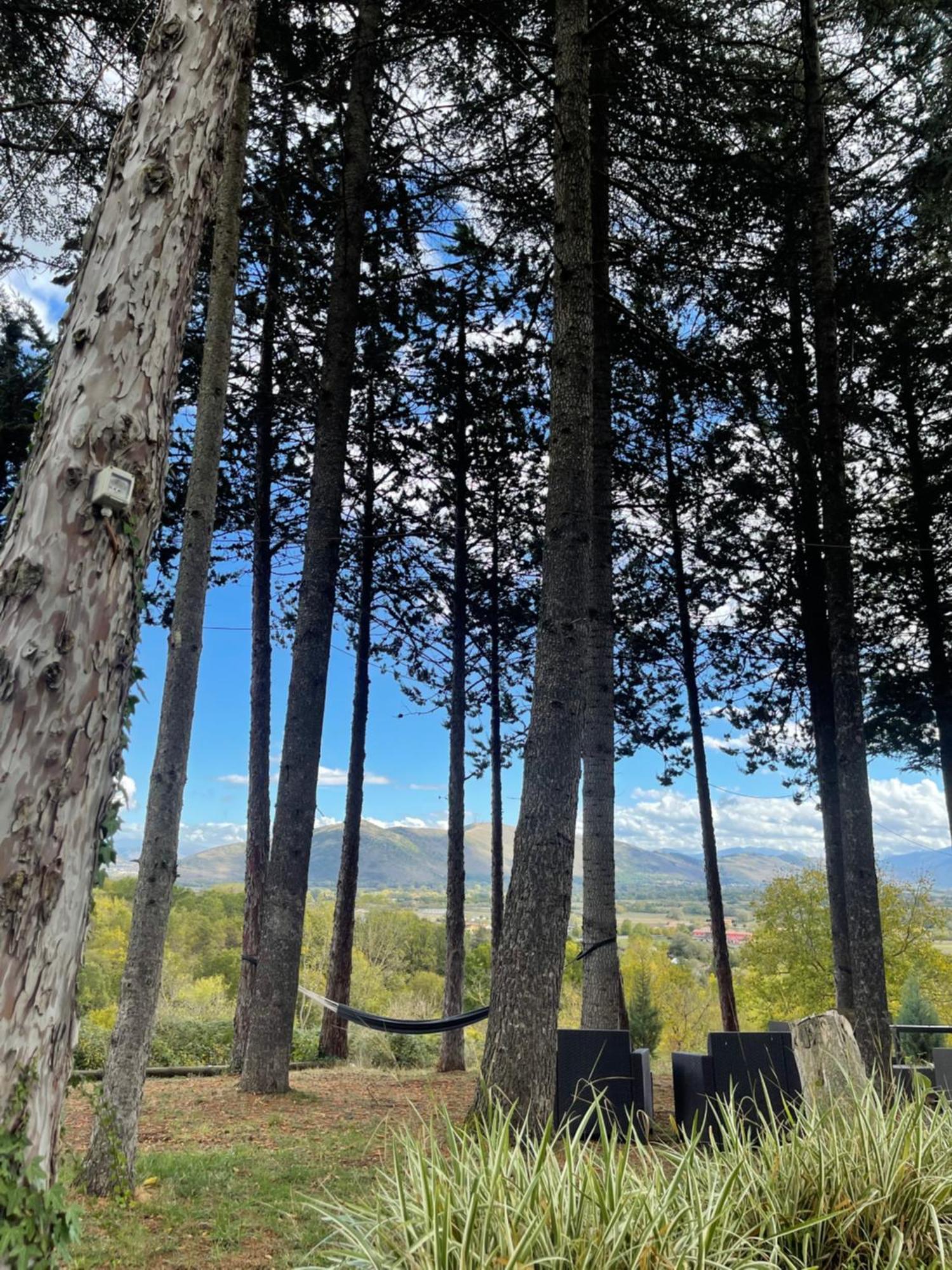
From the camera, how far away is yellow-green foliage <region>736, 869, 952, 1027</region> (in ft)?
50.4

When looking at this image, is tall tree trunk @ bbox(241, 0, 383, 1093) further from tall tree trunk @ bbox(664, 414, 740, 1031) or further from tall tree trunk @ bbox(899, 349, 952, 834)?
tall tree trunk @ bbox(899, 349, 952, 834)

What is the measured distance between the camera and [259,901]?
7.57 m

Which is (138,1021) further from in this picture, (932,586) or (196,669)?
(932,586)

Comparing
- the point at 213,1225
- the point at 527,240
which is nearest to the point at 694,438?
the point at 527,240

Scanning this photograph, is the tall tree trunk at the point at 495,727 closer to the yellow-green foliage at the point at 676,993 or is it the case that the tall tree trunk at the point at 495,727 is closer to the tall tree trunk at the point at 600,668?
the tall tree trunk at the point at 600,668

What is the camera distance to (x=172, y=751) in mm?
3768

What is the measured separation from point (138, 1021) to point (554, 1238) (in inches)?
92.2

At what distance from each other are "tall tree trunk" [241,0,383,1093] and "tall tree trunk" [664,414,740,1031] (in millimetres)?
4393

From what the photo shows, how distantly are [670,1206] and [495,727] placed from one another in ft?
26.2

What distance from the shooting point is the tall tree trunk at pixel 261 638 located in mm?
7621

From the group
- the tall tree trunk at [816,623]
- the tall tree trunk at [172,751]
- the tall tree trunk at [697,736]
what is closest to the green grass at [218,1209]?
the tall tree trunk at [172,751]

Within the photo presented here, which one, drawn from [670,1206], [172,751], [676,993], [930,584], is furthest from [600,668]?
[676,993]

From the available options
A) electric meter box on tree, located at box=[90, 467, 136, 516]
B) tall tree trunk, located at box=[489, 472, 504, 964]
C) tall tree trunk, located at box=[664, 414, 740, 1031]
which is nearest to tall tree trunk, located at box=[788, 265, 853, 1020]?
tall tree trunk, located at box=[664, 414, 740, 1031]

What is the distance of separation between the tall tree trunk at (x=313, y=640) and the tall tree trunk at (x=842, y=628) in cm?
364
